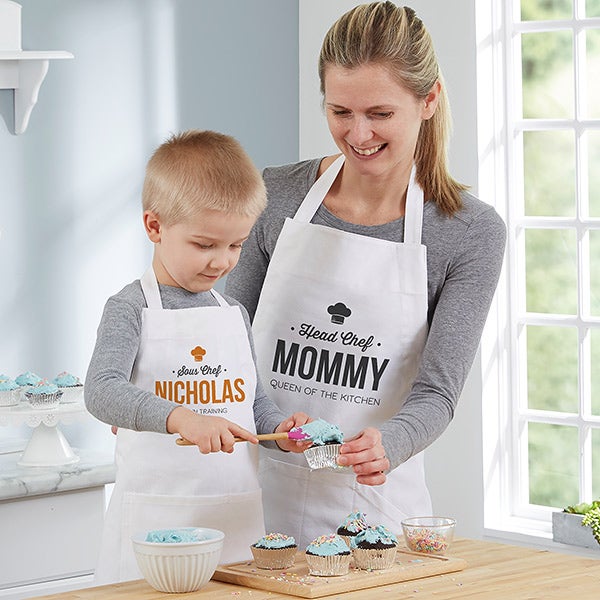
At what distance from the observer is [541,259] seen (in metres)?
3.55

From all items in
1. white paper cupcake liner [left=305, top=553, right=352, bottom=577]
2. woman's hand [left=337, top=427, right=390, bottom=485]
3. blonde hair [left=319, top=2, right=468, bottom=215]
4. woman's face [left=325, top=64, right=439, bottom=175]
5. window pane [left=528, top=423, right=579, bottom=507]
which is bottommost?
window pane [left=528, top=423, right=579, bottom=507]

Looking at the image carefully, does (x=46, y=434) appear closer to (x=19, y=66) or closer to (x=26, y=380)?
(x=26, y=380)

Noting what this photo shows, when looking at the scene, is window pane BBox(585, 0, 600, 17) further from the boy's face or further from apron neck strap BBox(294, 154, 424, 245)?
the boy's face

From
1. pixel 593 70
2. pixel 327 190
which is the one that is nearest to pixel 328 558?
pixel 327 190

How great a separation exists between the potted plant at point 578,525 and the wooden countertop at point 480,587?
1459 mm

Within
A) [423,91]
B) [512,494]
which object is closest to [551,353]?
[512,494]

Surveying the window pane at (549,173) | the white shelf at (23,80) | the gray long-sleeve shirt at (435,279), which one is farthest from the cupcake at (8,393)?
the window pane at (549,173)

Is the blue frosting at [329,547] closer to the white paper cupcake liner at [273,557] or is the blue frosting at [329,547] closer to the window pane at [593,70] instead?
the white paper cupcake liner at [273,557]

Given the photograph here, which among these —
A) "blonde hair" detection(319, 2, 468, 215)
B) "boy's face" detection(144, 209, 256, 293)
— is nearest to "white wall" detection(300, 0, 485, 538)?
"blonde hair" detection(319, 2, 468, 215)

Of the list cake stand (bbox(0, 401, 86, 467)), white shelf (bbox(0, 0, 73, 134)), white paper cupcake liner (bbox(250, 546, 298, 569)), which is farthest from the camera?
white shelf (bbox(0, 0, 73, 134))

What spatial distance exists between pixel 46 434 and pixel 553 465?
4.90 feet

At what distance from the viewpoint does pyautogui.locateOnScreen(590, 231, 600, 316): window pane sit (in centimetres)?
345

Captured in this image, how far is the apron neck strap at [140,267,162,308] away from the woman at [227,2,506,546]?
0.32 m

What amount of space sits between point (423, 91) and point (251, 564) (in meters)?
0.80
